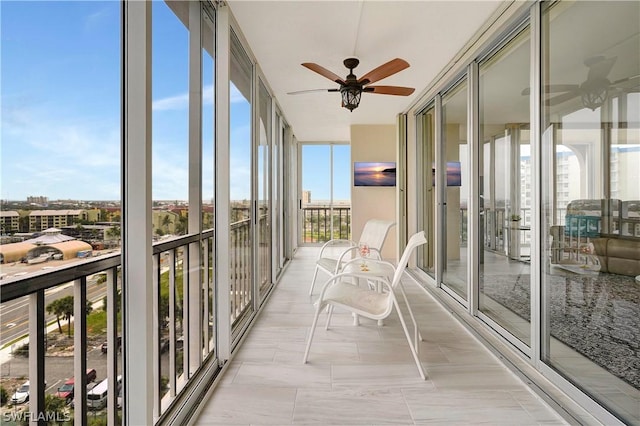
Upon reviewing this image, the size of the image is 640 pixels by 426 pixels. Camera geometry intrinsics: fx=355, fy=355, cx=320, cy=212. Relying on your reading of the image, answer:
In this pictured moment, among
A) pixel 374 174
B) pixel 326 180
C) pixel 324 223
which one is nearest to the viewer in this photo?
pixel 374 174

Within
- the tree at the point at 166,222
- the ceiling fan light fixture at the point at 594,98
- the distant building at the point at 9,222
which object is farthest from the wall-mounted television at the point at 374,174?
the distant building at the point at 9,222

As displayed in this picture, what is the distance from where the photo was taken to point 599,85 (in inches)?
70.3

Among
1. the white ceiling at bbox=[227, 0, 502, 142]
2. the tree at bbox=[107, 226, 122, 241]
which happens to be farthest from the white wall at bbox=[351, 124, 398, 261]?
the tree at bbox=[107, 226, 122, 241]

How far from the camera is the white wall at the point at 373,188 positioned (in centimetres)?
672

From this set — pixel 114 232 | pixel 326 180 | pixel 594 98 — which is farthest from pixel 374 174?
pixel 114 232

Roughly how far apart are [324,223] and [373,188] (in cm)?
222

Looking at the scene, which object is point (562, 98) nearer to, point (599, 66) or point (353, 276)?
point (599, 66)

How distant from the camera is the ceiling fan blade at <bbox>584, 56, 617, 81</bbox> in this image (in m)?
1.74

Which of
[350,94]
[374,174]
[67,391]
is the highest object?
[350,94]

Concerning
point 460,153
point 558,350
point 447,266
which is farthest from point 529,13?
point 447,266

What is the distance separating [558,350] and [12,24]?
9.33 ft

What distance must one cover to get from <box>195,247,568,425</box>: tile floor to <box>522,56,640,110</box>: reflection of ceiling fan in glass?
1628 mm

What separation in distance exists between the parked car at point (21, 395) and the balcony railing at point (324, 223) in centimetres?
748

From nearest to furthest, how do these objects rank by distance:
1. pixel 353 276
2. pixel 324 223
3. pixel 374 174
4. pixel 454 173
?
pixel 353 276
pixel 454 173
pixel 374 174
pixel 324 223
